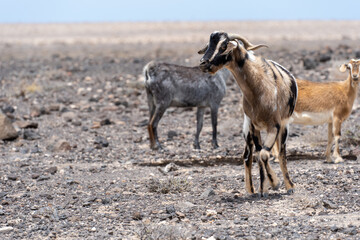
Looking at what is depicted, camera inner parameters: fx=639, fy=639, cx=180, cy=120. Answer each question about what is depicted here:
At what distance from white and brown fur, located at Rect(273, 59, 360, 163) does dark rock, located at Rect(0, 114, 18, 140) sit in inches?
232

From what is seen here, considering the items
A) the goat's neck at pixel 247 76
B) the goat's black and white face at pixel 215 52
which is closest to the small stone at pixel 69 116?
the goat's neck at pixel 247 76

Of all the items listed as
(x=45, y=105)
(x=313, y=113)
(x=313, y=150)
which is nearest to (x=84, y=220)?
(x=313, y=113)

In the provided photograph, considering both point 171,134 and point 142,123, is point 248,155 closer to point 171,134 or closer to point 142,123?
point 171,134

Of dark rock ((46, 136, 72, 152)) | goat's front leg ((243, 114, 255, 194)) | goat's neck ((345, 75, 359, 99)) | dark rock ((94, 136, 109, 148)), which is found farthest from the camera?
dark rock ((94, 136, 109, 148))

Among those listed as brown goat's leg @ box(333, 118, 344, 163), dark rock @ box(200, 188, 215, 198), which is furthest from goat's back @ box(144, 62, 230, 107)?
dark rock @ box(200, 188, 215, 198)

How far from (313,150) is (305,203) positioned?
439 cm

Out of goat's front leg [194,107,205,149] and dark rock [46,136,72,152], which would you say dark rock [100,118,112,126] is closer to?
dark rock [46,136,72,152]

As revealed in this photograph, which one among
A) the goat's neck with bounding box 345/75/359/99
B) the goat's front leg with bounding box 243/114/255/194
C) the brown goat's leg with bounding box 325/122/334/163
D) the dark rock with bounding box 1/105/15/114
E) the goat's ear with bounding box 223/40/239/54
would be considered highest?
the goat's ear with bounding box 223/40/239/54

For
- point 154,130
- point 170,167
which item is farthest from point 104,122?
point 170,167

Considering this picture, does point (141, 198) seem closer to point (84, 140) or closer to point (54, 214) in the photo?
point (54, 214)

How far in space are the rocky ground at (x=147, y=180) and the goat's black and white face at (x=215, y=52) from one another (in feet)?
5.78

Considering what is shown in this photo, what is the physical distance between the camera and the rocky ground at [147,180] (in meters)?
7.32

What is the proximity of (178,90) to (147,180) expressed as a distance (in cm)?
369

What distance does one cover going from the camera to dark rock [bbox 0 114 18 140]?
1369 cm
